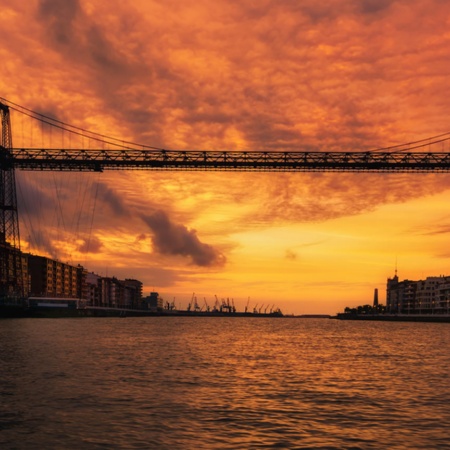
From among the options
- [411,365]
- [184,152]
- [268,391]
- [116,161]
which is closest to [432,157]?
[184,152]

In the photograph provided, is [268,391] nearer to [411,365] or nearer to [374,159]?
[411,365]

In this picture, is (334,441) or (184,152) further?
(184,152)

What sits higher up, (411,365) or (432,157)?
(432,157)

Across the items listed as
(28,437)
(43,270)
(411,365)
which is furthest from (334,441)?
(43,270)

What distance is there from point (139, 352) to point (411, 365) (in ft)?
57.2

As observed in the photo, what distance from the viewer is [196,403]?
2030 cm

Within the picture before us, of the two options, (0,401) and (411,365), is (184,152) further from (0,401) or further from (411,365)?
(0,401)

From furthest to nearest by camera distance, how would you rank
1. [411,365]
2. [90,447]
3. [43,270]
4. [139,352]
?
[43,270] → [139,352] → [411,365] → [90,447]

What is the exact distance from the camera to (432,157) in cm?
8344

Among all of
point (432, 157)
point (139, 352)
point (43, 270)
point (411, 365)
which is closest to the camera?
point (411, 365)

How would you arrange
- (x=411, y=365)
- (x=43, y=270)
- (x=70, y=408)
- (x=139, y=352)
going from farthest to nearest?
(x=43, y=270), (x=139, y=352), (x=411, y=365), (x=70, y=408)

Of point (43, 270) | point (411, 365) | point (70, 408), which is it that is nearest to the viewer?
point (70, 408)

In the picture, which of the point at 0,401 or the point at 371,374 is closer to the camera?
the point at 0,401

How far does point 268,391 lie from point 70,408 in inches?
308
